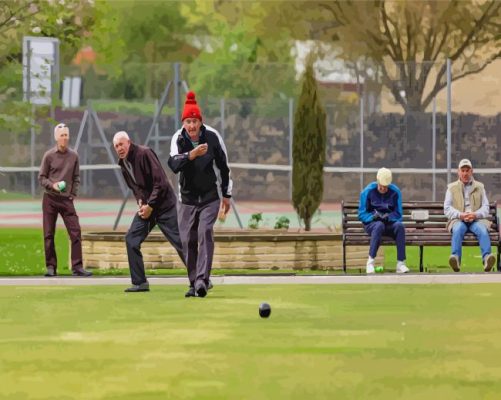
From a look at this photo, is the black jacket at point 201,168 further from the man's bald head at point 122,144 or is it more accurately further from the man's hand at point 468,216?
the man's hand at point 468,216

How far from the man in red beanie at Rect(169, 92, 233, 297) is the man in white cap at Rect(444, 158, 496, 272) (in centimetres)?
404

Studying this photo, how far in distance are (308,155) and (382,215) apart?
4.46 metres

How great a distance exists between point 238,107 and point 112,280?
21.2 metres

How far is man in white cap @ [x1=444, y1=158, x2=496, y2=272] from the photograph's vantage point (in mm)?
20547

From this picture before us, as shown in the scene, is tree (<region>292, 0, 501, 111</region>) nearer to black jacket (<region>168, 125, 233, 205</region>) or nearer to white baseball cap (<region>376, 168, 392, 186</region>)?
white baseball cap (<region>376, 168, 392, 186</region>)

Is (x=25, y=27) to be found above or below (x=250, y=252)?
above

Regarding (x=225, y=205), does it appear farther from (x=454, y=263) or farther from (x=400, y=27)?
(x=400, y=27)

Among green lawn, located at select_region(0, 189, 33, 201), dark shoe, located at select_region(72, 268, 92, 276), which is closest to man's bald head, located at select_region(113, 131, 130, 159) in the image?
dark shoe, located at select_region(72, 268, 92, 276)

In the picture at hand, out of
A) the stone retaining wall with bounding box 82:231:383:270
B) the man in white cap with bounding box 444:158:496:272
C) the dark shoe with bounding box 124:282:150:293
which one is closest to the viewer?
the dark shoe with bounding box 124:282:150:293

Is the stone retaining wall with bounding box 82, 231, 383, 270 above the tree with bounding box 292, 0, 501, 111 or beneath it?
beneath

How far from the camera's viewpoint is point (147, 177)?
17.8m

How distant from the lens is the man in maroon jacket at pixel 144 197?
1772 cm

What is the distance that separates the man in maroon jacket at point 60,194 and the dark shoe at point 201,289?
2.93 m

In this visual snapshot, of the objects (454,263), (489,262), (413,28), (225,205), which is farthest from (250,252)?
(413,28)
